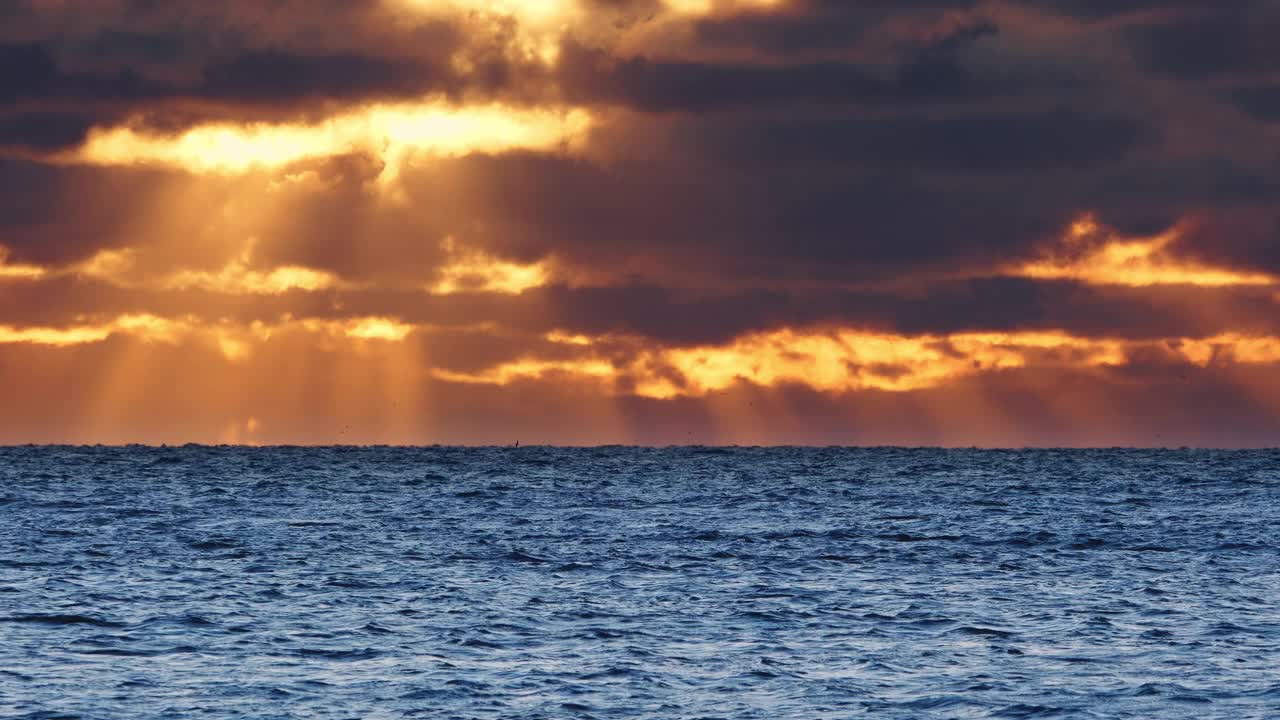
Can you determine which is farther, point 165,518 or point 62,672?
point 165,518

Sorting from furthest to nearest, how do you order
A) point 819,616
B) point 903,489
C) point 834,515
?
point 903,489 < point 834,515 < point 819,616

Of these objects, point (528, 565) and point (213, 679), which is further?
point (528, 565)

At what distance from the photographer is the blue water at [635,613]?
34969 mm

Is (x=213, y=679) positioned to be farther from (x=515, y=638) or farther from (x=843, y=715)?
(x=843, y=715)

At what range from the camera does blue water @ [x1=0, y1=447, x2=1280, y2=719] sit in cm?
3497

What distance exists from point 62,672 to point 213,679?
3554 mm

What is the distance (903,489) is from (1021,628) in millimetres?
92972

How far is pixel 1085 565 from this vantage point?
209ft

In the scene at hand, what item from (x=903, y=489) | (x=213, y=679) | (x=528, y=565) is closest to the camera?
(x=213, y=679)

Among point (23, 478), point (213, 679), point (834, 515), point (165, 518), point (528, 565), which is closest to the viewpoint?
point (213, 679)

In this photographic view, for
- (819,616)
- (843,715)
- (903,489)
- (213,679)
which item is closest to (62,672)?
(213,679)

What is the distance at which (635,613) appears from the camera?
47781mm

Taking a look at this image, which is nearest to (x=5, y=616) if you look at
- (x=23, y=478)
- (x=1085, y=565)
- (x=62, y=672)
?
(x=62, y=672)

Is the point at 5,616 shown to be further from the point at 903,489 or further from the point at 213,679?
the point at 903,489
